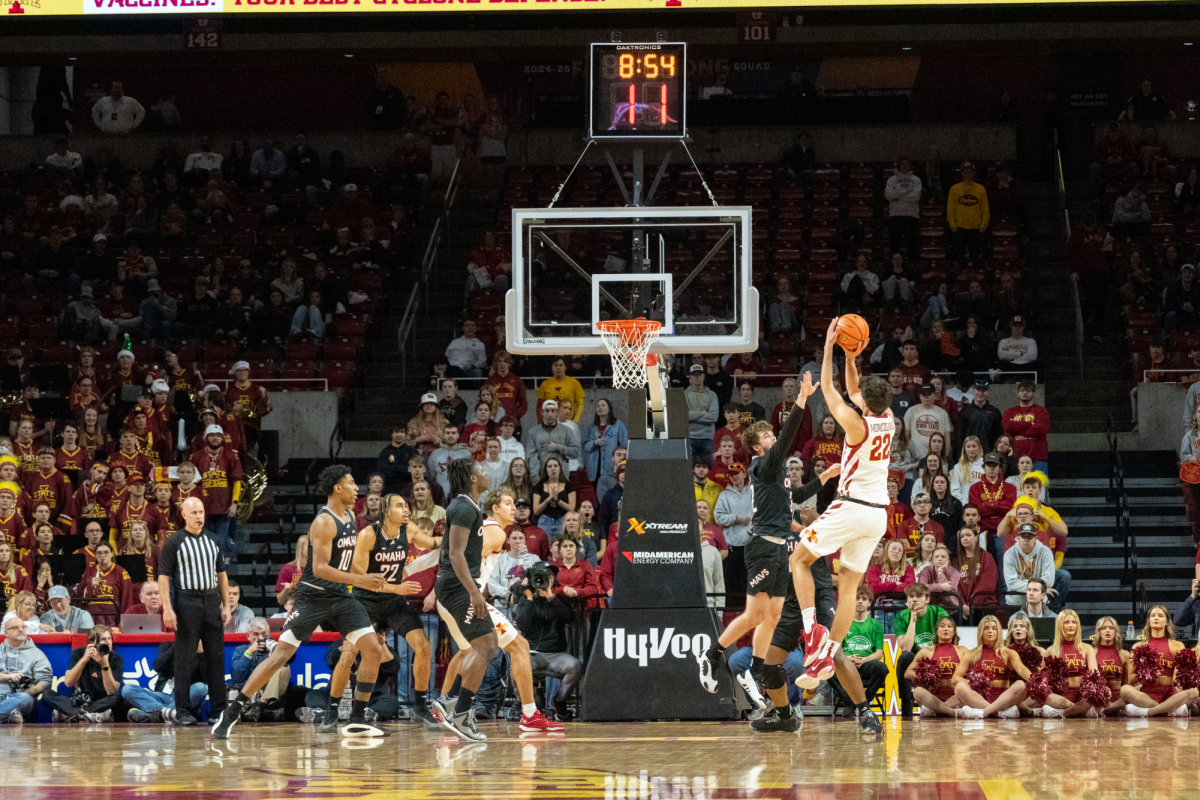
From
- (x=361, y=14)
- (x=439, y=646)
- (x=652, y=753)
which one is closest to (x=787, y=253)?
(x=361, y=14)

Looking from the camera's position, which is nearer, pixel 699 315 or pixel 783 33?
pixel 699 315

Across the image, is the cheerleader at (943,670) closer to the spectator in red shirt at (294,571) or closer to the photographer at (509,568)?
the photographer at (509,568)

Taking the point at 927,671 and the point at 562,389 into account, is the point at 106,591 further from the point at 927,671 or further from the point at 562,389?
the point at 927,671

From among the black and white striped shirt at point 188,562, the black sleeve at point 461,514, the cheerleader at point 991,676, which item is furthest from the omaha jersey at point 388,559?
the cheerleader at point 991,676

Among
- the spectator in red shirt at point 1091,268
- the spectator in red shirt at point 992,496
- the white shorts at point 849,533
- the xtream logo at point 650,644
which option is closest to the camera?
the white shorts at point 849,533

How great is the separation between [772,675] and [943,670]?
297 cm

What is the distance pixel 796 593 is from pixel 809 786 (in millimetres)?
2244

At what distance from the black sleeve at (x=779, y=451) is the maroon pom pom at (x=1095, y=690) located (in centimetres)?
401

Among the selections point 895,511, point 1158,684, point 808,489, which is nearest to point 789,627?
point 808,489

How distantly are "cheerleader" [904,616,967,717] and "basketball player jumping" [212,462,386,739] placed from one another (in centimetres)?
460

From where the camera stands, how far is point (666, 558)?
12.9 meters

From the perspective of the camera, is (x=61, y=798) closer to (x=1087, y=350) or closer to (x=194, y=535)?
(x=194, y=535)

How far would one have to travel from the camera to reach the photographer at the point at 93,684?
13984 millimetres

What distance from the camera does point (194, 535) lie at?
1292cm
